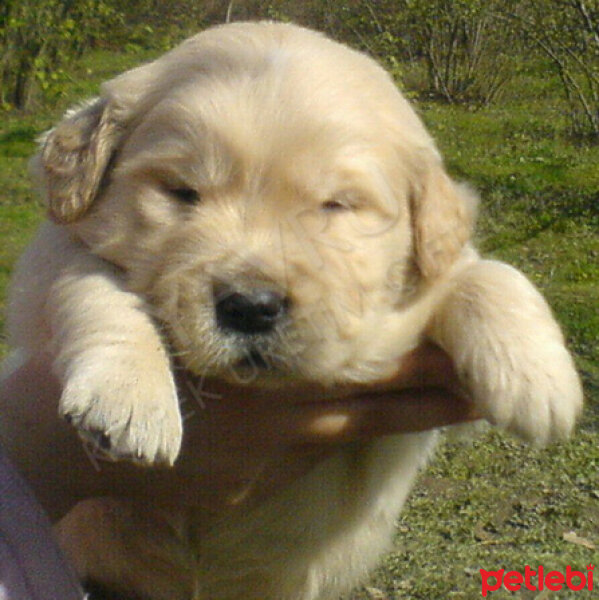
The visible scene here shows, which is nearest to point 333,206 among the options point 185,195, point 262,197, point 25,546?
point 262,197

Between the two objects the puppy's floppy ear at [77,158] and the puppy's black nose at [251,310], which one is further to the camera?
the puppy's floppy ear at [77,158]

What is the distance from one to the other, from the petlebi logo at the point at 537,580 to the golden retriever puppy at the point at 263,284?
3.73 ft

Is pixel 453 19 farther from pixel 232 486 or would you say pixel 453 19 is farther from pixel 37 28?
pixel 232 486

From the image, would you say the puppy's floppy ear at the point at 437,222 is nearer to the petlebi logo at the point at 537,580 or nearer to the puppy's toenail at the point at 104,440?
the puppy's toenail at the point at 104,440

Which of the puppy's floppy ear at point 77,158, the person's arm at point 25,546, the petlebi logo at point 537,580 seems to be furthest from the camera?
the petlebi logo at point 537,580

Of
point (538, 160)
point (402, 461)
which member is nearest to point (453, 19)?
point (538, 160)

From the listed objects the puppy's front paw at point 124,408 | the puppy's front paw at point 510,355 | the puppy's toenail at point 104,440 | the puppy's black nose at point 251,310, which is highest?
the puppy's black nose at point 251,310

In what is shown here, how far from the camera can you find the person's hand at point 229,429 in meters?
2.24

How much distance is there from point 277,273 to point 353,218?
0.33 metres

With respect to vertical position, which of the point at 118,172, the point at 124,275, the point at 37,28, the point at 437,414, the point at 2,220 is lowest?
the point at 2,220

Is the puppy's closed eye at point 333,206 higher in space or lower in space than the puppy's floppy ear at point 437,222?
higher

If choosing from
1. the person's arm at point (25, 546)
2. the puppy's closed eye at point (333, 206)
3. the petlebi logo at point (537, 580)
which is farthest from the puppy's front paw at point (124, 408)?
the petlebi logo at point (537, 580)

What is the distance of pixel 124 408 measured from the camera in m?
1.94

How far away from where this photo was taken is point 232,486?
7.61 feet
